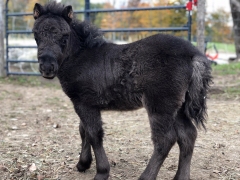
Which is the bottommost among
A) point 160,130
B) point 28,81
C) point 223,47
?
point 223,47

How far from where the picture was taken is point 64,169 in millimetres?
4156

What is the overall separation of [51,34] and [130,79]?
968 millimetres

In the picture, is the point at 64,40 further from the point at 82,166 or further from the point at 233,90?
the point at 233,90

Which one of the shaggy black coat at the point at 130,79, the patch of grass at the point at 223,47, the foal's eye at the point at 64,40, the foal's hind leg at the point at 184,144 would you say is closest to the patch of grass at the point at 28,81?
the shaggy black coat at the point at 130,79

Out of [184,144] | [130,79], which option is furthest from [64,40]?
[184,144]

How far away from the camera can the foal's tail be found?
3.56 m

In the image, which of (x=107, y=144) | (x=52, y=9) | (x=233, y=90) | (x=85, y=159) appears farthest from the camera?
(x=233, y=90)

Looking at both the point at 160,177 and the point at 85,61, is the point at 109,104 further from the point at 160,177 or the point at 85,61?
the point at 160,177

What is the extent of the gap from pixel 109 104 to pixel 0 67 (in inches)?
293

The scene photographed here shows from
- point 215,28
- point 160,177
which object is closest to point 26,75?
point 160,177

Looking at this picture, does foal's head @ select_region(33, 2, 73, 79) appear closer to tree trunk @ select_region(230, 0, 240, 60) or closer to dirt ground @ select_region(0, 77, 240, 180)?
dirt ground @ select_region(0, 77, 240, 180)

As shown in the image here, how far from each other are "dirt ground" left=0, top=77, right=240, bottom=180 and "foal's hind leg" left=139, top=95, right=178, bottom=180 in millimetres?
460

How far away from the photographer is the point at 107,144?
5.05m

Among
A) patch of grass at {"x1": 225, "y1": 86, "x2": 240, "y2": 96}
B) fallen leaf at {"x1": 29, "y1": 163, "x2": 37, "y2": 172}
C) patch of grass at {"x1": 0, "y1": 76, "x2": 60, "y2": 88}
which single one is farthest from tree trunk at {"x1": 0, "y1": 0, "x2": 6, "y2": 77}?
fallen leaf at {"x1": 29, "y1": 163, "x2": 37, "y2": 172}
